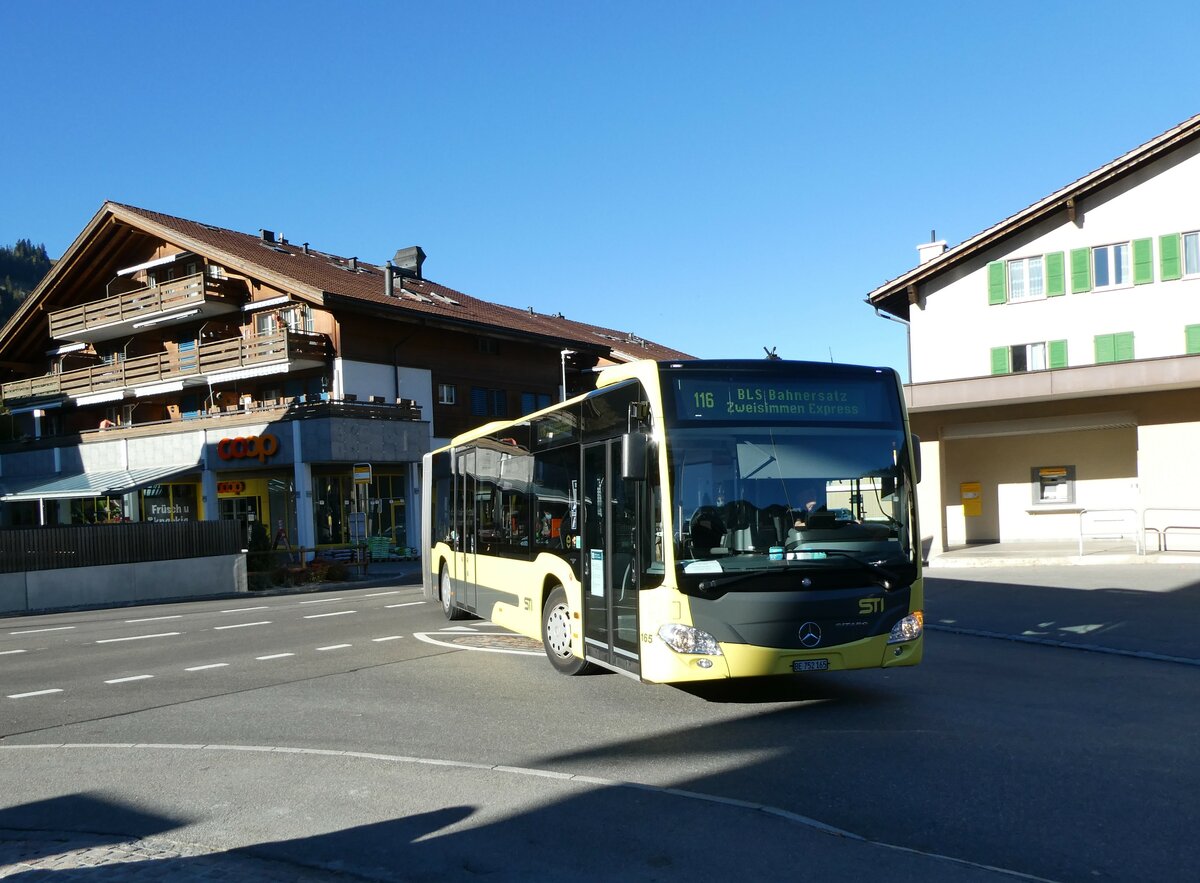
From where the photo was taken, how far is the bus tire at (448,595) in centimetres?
1644

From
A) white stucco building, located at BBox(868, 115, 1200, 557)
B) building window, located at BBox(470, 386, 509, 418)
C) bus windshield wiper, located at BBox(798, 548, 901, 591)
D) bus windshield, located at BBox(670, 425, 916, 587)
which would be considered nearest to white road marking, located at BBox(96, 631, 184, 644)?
bus windshield, located at BBox(670, 425, 916, 587)

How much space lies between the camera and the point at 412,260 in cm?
5291

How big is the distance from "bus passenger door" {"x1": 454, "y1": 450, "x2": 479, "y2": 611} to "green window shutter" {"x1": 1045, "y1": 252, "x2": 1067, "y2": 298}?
2045 cm

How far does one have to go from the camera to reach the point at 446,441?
41.4m

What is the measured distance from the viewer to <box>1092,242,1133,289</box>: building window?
28797 millimetres

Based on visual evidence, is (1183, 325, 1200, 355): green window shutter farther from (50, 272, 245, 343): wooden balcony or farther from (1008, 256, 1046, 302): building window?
(50, 272, 245, 343): wooden balcony

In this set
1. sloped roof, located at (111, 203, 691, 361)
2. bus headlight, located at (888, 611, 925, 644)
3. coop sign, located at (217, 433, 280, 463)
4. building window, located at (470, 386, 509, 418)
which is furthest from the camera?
building window, located at (470, 386, 509, 418)

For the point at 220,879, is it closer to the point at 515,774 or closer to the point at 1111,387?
the point at 515,774

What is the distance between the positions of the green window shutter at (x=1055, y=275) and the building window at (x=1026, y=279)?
0.76 feet

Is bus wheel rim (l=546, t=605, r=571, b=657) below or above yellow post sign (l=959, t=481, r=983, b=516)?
below

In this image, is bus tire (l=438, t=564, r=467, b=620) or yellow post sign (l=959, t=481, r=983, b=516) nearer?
bus tire (l=438, t=564, r=467, b=620)

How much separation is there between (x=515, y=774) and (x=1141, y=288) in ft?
87.0

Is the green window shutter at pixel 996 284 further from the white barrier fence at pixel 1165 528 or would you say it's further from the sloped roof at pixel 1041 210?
the white barrier fence at pixel 1165 528

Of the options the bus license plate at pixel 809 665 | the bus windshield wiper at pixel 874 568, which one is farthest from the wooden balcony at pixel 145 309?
the bus license plate at pixel 809 665
